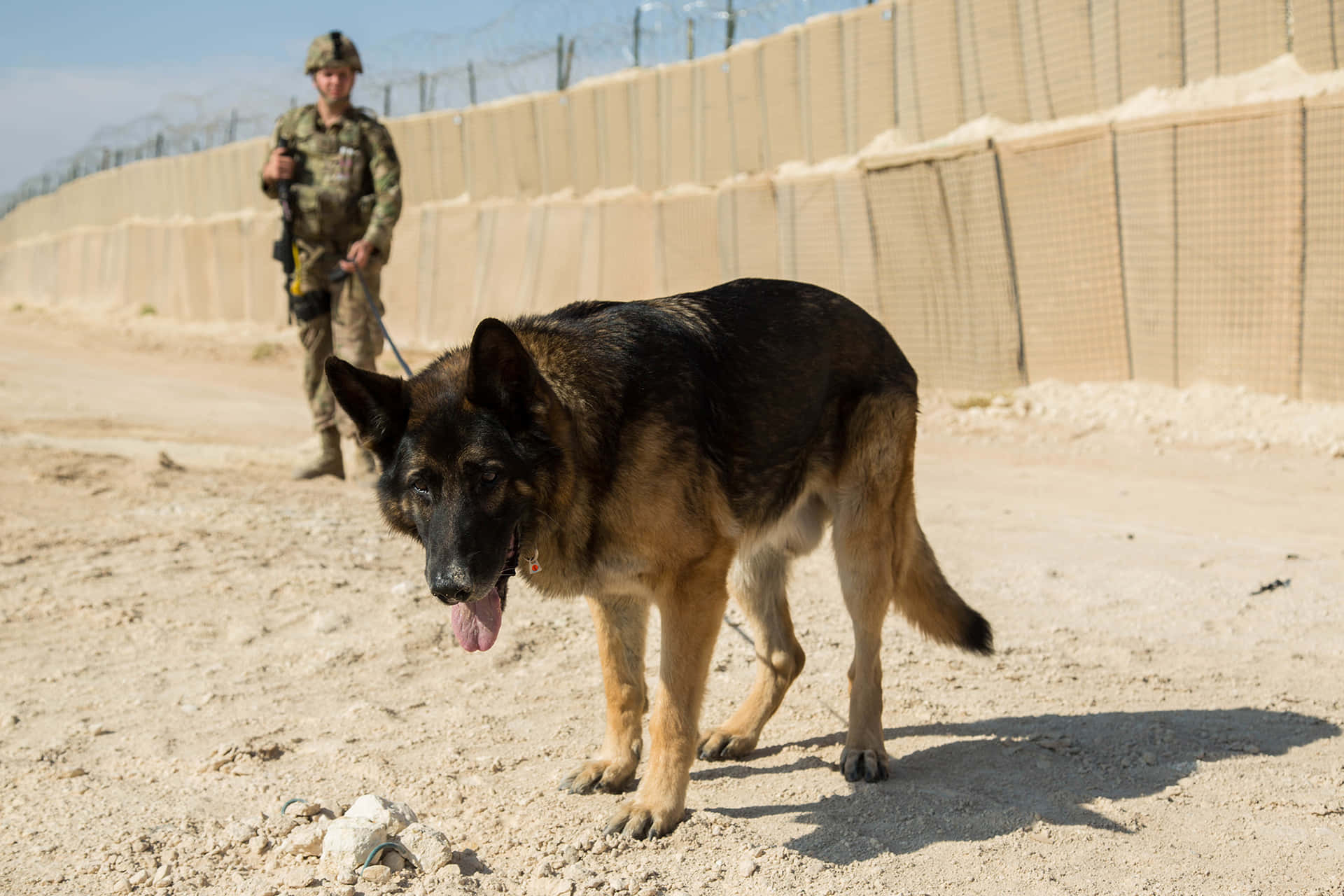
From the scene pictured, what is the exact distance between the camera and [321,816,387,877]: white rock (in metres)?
3.07

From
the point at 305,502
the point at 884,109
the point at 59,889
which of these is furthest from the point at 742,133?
the point at 59,889

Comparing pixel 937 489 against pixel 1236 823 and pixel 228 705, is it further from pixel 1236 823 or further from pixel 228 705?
pixel 228 705

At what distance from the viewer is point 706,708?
4.58m

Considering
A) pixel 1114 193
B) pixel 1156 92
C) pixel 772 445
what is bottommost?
pixel 772 445

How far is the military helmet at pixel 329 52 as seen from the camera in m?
7.69

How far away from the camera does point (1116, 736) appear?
4.16m

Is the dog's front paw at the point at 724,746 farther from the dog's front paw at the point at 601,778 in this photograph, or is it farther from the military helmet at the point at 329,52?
the military helmet at the point at 329,52

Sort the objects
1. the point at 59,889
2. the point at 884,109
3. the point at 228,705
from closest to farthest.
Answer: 1. the point at 59,889
2. the point at 228,705
3. the point at 884,109

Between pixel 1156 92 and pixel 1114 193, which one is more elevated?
pixel 1156 92

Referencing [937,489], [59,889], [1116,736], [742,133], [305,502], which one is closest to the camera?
[59,889]

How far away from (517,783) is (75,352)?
18.3m

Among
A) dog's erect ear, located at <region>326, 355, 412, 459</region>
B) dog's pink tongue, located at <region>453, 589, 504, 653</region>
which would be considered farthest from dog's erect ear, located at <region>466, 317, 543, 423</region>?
dog's pink tongue, located at <region>453, 589, 504, 653</region>

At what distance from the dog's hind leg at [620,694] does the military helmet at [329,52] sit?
18.1 feet

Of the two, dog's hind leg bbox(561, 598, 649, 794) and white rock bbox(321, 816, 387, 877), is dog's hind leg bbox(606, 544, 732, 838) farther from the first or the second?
white rock bbox(321, 816, 387, 877)
